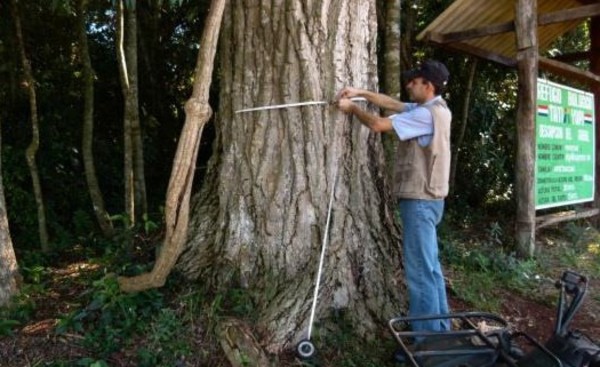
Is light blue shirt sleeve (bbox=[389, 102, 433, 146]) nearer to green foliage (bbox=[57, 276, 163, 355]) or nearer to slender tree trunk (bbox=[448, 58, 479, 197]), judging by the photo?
green foliage (bbox=[57, 276, 163, 355])

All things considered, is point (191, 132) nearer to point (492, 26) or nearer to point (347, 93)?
point (347, 93)

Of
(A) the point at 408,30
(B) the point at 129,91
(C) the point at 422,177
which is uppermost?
(A) the point at 408,30

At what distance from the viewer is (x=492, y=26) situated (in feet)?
21.4

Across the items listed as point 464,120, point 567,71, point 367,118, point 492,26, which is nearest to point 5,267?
point 367,118

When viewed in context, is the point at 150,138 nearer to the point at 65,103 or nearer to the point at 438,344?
the point at 65,103

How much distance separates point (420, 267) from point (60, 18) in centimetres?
636

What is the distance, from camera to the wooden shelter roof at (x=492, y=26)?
6.46m

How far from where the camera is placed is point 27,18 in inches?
301

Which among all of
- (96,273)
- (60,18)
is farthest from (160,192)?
(96,273)

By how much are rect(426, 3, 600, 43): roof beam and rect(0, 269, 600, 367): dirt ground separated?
8.63 ft

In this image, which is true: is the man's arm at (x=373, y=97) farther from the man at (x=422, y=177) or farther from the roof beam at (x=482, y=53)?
the roof beam at (x=482, y=53)

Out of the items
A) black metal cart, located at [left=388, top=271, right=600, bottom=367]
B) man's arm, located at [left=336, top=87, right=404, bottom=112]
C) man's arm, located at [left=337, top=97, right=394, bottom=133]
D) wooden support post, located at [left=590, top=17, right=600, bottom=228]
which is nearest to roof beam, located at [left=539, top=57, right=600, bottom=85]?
wooden support post, located at [left=590, top=17, right=600, bottom=228]

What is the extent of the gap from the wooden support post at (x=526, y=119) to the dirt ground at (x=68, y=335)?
1.76ft

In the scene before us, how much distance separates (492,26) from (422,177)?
347 centimetres
